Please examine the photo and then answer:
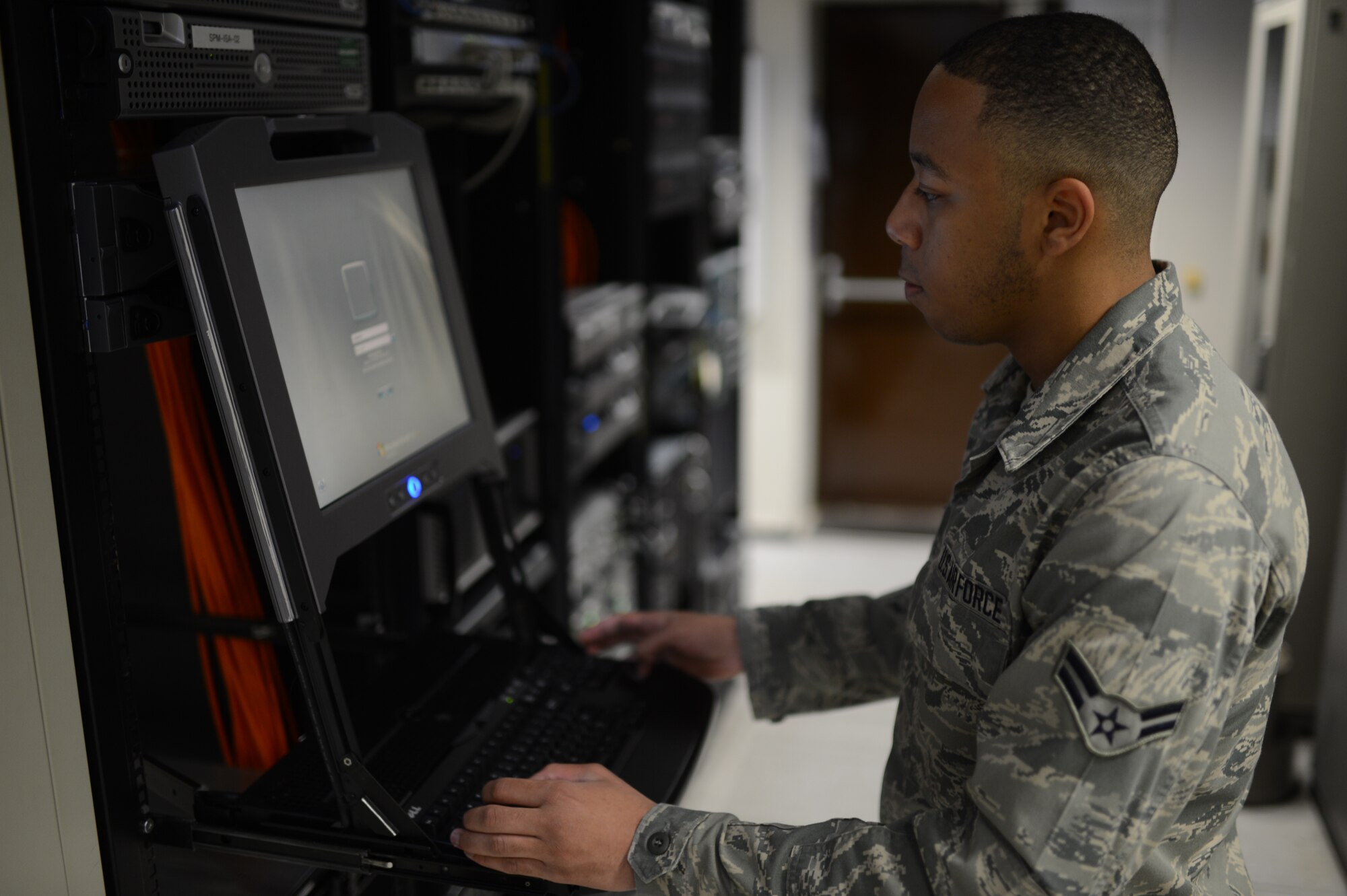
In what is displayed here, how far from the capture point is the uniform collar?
1058 millimetres

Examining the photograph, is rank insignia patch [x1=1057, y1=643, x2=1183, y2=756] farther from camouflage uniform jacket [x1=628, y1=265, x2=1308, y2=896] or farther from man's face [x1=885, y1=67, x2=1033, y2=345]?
man's face [x1=885, y1=67, x2=1033, y2=345]

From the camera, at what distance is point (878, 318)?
5109 millimetres

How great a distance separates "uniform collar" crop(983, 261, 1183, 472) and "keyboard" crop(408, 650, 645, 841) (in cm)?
53

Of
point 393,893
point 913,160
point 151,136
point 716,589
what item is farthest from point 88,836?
point 716,589

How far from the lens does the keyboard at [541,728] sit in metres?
1.16

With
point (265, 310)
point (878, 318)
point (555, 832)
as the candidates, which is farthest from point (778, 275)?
point (555, 832)

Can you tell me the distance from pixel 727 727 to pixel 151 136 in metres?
2.48

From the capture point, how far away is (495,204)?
216cm

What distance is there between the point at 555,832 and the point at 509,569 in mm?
532

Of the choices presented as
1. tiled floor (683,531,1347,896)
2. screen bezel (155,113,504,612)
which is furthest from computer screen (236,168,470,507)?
tiled floor (683,531,1347,896)

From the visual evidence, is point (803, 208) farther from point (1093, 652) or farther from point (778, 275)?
point (1093, 652)

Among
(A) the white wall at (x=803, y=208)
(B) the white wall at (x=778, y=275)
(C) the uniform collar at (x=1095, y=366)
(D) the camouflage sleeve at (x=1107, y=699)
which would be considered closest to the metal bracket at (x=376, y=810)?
(D) the camouflage sleeve at (x=1107, y=699)

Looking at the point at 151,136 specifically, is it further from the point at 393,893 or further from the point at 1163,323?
the point at 1163,323

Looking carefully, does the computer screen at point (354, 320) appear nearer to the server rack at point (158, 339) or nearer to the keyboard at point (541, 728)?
the server rack at point (158, 339)
